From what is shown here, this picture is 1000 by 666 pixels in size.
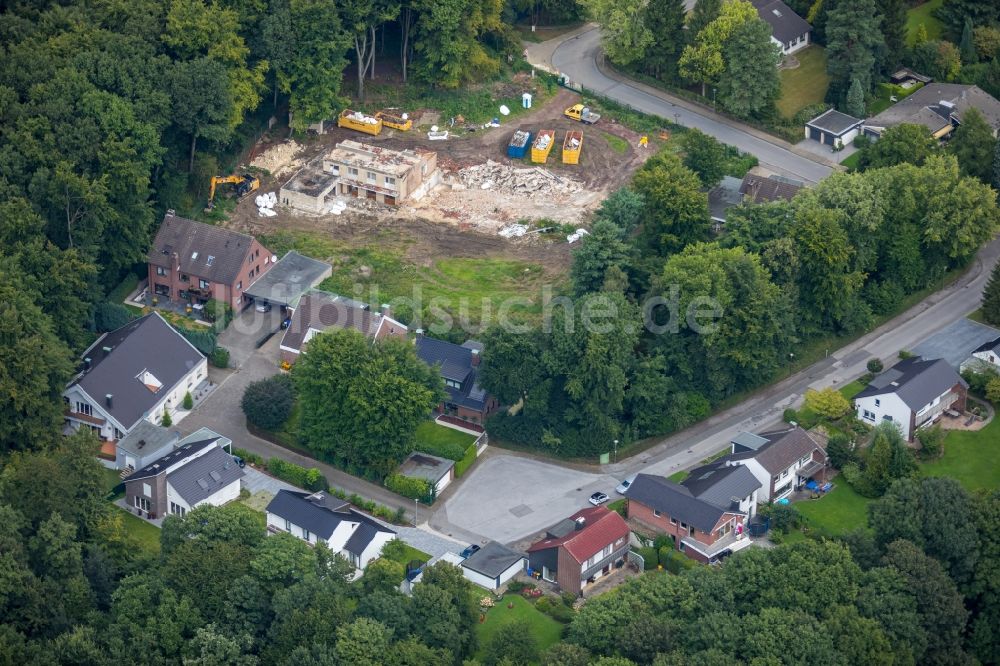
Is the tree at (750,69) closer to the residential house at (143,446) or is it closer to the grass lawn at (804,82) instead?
the grass lawn at (804,82)

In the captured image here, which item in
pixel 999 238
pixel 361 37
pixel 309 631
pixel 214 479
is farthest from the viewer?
pixel 361 37

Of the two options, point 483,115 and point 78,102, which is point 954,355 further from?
point 78,102

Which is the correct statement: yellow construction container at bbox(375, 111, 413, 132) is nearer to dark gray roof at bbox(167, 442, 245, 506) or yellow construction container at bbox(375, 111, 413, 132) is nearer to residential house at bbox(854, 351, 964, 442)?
dark gray roof at bbox(167, 442, 245, 506)

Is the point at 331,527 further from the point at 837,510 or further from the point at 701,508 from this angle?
the point at 837,510

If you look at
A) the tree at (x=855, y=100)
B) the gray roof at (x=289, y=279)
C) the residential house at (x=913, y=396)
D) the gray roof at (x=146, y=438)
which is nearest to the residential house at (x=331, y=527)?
the gray roof at (x=146, y=438)

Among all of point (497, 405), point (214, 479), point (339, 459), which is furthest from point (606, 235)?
point (214, 479)

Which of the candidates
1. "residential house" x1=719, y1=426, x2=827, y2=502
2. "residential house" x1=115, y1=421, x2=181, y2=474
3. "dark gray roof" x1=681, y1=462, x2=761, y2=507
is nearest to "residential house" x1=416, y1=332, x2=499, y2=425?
"dark gray roof" x1=681, y1=462, x2=761, y2=507
